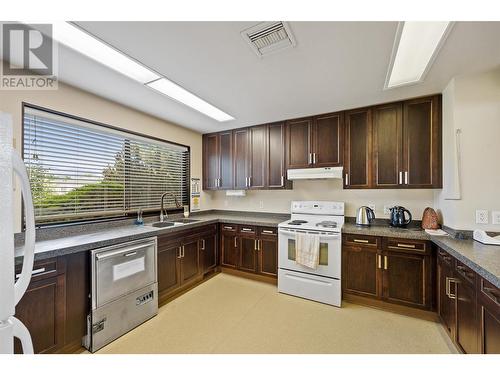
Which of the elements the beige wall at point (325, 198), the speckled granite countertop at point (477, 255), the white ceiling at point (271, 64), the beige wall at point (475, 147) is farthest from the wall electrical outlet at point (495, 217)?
the white ceiling at point (271, 64)

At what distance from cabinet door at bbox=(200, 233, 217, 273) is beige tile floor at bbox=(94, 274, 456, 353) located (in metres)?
0.57

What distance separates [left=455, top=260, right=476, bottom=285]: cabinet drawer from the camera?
154 centimetres

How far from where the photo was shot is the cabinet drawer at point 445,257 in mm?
1902

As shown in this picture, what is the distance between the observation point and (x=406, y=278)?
2.39 meters

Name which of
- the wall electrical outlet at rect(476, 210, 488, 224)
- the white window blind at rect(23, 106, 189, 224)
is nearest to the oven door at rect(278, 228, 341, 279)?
the wall electrical outlet at rect(476, 210, 488, 224)

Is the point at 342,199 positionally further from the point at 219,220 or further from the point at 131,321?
the point at 131,321

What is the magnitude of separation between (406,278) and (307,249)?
3.53 ft

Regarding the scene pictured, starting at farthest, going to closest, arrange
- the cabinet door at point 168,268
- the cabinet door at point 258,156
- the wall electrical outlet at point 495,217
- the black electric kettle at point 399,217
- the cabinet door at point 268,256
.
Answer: the cabinet door at point 258,156 < the cabinet door at point 268,256 < the black electric kettle at point 399,217 < the cabinet door at point 168,268 < the wall electrical outlet at point 495,217

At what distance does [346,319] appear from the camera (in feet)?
7.65

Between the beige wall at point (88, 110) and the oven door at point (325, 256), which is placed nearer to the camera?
the beige wall at point (88, 110)

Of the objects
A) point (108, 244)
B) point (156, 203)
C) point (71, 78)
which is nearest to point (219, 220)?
point (156, 203)

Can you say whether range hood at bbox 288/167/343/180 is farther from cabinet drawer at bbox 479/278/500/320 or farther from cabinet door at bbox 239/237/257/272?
cabinet drawer at bbox 479/278/500/320

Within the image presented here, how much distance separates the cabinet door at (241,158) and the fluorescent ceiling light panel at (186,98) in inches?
20.0

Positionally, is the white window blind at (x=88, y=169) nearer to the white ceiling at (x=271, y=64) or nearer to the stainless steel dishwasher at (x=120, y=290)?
the white ceiling at (x=271, y=64)
